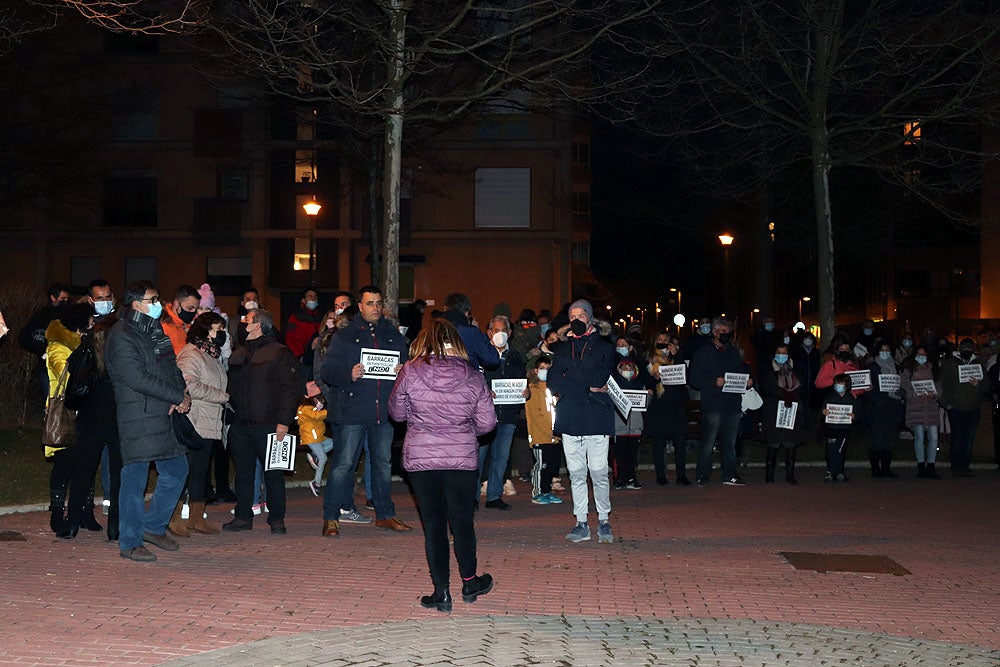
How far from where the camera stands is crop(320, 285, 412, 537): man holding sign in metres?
11.9

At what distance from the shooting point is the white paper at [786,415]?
56.8 ft

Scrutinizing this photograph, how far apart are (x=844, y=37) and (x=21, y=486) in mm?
17324

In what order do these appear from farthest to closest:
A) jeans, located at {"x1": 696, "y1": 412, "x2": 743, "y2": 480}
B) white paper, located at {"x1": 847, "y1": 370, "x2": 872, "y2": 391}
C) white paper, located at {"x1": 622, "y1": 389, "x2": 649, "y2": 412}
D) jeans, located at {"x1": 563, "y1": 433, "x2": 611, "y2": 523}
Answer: white paper, located at {"x1": 847, "y1": 370, "x2": 872, "y2": 391} → jeans, located at {"x1": 696, "y1": 412, "x2": 743, "y2": 480} → white paper, located at {"x1": 622, "y1": 389, "x2": 649, "y2": 412} → jeans, located at {"x1": 563, "y1": 433, "x2": 611, "y2": 523}

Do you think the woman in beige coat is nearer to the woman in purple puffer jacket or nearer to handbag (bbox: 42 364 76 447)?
handbag (bbox: 42 364 76 447)

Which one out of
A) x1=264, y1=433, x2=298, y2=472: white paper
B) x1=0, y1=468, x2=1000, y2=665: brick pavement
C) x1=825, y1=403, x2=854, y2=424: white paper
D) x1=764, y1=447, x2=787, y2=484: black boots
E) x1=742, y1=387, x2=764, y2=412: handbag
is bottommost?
x1=0, y1=468, x2=1000, y2=665: brick pavement

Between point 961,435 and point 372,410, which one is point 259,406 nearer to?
point 372,410

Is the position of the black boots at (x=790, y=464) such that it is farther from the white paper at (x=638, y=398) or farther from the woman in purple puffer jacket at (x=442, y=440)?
the woman in purple puffer jacket at (x=442, y=440)

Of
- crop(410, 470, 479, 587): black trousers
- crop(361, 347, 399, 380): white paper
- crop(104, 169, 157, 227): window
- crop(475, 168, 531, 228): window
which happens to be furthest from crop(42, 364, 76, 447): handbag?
crop(104, 169, 157, 227): window

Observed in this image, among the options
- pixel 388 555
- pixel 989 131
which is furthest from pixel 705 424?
pixel 989 131

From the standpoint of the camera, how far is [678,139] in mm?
26641

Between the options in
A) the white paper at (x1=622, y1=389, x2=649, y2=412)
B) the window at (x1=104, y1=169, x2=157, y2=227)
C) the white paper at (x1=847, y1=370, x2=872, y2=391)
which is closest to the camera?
the white paper at (x1=622, y1=389, x2=649, y2=412)

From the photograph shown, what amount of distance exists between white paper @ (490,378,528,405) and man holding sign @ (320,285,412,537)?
2163 mm

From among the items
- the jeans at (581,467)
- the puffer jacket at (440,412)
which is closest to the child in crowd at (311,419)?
the jeans at (581,467)

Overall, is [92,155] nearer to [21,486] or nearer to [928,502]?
[21,486]
